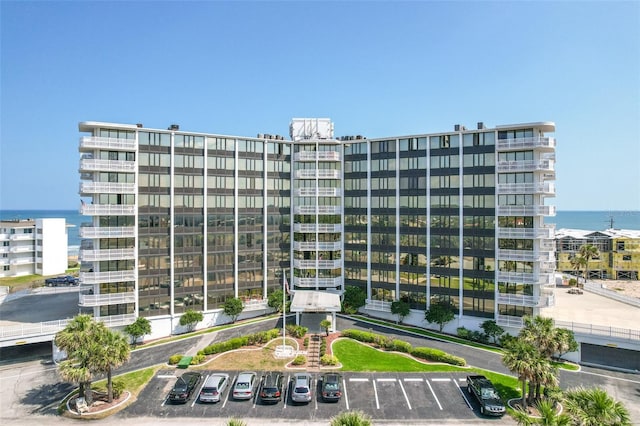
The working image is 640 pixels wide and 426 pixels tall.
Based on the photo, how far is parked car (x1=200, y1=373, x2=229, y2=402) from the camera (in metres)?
34.9

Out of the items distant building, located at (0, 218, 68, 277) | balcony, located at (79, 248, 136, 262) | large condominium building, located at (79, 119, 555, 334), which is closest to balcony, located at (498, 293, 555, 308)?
large condominium building, located at (79, 119, 555, 334)

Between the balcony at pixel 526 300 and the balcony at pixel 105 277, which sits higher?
the balcony at pixel 105 277

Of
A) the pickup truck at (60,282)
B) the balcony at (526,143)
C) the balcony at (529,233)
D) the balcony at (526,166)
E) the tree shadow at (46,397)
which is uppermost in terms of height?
the balcony at (526,143)

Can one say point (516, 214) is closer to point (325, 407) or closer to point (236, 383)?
point (325, 407)

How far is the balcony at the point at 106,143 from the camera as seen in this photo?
163 ft

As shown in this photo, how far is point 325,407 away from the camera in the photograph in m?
34.5

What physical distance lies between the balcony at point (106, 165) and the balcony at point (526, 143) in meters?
49.4

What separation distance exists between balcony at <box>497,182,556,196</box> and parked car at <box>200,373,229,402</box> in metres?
41.5

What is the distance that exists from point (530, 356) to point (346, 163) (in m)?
39.1

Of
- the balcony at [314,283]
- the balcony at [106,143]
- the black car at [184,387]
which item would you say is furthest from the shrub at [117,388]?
the balcony at [314,283]

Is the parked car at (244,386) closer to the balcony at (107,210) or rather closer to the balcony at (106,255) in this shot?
the balcony at (106,255)

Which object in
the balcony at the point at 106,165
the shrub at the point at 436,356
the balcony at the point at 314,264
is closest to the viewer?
the shrub at the point at 436,356

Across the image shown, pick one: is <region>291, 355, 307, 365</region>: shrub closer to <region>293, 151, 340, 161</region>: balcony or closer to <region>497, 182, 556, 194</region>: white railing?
<region>293, 151, 340, 161</region>: balcony

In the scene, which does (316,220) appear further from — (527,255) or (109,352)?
(109,352)
